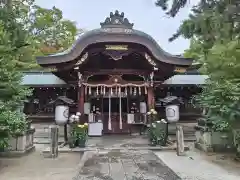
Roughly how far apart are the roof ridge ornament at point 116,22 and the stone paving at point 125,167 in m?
5.24

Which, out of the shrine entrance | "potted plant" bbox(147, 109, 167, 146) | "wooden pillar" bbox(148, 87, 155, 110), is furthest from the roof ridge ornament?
"potted plant" bbox(147, 109, 167, 146)

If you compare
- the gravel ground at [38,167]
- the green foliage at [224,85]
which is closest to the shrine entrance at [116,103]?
the gravel ground at [38,167]

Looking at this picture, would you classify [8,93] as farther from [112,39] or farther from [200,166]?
[200,166]

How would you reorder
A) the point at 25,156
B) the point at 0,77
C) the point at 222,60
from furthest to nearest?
the point at 25,156
the point at 222,60
the point at 0,77

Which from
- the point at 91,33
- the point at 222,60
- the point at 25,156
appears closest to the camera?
the point at 222,60

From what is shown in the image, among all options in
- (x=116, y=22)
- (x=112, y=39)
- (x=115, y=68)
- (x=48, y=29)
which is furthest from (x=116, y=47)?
(x=48, y=29)

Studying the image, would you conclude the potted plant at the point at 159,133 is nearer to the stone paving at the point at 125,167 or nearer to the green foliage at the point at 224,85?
the stone paving at the point at 125,167

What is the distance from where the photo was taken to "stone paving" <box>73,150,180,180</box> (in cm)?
552

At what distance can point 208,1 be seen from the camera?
12875 millimetres

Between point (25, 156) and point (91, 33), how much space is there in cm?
508

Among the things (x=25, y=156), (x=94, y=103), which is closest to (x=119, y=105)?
(x=94, y=103)

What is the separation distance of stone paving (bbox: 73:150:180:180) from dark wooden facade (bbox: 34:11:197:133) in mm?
4292

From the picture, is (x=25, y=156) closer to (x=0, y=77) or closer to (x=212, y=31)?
(x=0, y=77)

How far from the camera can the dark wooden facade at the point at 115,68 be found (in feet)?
34.8
